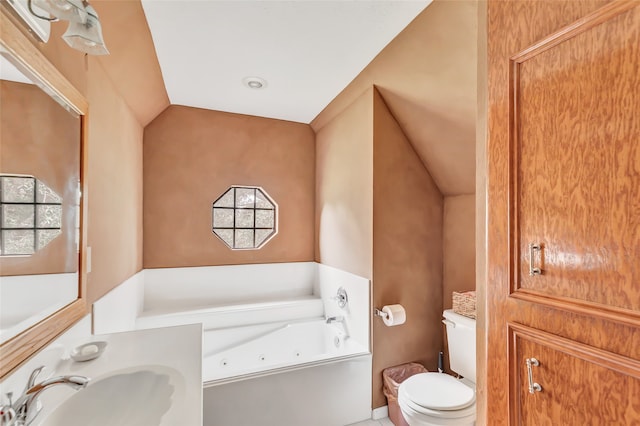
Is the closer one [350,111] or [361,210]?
[361,210]

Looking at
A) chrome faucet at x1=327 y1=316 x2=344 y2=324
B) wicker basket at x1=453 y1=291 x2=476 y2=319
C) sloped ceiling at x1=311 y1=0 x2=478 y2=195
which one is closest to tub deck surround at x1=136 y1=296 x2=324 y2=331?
chrome faucet at x1=327 y1=316 x2=344 y2=324

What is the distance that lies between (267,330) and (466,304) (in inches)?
70.9

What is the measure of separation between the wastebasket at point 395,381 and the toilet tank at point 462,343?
0.35 m

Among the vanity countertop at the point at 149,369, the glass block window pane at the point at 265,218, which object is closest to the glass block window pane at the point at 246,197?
the glass block window pane at the point at 265,218

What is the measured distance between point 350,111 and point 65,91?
1.96m

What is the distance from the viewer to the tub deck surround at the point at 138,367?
83 cm

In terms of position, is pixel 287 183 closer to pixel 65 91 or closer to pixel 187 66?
pixel 187 66

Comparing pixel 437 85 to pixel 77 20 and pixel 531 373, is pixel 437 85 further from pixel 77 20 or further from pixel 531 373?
pixel 77 20

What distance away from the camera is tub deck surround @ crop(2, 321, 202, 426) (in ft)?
2.72

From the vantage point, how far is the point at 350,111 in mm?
2553

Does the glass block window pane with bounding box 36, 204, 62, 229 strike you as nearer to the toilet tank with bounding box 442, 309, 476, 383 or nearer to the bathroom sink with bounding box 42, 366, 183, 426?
the bathroom sink with bounding box 42, 366, 183, 426

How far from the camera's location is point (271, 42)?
1803 millimetres

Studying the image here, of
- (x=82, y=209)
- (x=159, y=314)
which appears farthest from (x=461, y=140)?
(x=159, y=314)

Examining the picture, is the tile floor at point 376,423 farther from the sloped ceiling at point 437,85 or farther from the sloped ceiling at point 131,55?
the sloped ceiling at point 131,55
